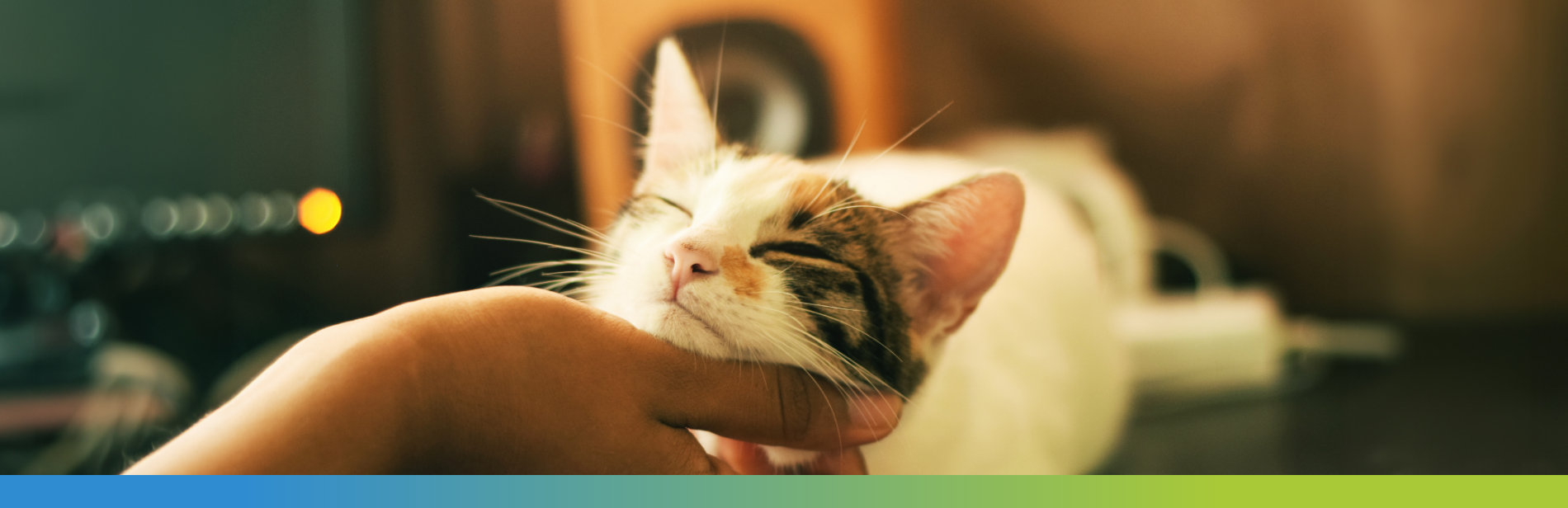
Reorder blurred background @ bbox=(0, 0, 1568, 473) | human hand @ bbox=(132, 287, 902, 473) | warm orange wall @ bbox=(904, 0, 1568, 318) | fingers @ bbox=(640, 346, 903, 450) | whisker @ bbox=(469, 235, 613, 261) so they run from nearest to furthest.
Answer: human hand @ bbox=(132, 287, 902, 473) < fingers @ bbox=(640, 346, 903, 450) < whisker @ bbox=(469, 235, 613, 261) < blurred background @ bbox=(0, 0, 1568, 473) < warm orange wall @ bbox=(904, 0, 1568, 318)

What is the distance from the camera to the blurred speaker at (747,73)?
71 cm

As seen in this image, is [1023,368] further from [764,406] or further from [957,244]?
[764,406]

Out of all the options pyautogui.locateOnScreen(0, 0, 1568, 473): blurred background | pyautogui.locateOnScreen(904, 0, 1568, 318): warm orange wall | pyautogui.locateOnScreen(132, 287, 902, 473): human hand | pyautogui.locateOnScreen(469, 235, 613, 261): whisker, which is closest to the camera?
pyautogui.locateOnScreen(132, 287, 902, 473): human hand

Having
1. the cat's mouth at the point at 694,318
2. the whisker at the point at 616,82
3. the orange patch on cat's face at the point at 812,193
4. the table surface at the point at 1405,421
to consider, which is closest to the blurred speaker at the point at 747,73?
the whisker at the point at 616,82

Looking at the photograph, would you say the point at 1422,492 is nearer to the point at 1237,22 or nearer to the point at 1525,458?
the point at 1525,458

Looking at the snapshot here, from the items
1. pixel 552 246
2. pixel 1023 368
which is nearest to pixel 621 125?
pixel 552 246

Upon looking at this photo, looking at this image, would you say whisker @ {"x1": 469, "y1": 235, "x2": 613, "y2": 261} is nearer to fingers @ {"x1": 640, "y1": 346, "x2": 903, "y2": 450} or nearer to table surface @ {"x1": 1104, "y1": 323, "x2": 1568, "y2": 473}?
fingers @ {"x1": 640, "y1": 346, "x2": 903, "y2": 450}

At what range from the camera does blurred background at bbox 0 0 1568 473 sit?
0.65m

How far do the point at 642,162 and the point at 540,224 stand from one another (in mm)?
104

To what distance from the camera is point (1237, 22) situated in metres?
0.94

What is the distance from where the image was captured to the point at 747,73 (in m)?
0.88

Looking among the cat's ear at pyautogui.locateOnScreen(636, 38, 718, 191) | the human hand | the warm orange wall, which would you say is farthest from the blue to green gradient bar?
the warm orange wall

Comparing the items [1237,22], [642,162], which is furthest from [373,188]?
[1237,22]

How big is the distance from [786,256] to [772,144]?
0.39 m
